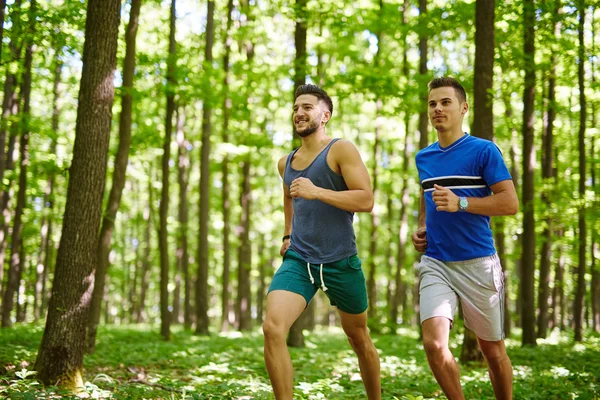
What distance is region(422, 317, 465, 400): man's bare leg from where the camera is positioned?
392 centimetres

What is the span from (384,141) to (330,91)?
1271cm

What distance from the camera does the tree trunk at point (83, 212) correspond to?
600 cm

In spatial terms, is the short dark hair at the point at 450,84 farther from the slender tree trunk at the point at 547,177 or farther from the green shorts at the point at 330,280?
the slender tree trunk at the point at 547,177

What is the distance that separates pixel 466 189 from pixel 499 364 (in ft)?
4.35

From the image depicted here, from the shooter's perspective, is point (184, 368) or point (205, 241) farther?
point (205, 241)

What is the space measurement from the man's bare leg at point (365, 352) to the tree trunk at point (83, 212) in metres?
3.09

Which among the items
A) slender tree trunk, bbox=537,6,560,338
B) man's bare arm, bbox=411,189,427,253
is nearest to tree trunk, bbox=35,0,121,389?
man's bare arm, bbox=411,189,427,253

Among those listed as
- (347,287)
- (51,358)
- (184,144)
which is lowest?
(51,358)

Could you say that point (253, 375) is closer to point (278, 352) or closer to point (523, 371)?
point (523, 371)

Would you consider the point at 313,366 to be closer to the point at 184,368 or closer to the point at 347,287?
the point at 184,368

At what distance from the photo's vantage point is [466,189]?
4184 millimetres

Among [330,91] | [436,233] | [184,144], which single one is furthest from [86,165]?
[184,144]

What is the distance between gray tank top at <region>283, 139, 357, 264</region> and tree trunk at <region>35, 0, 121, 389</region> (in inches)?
113

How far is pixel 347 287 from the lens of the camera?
4355 mm
